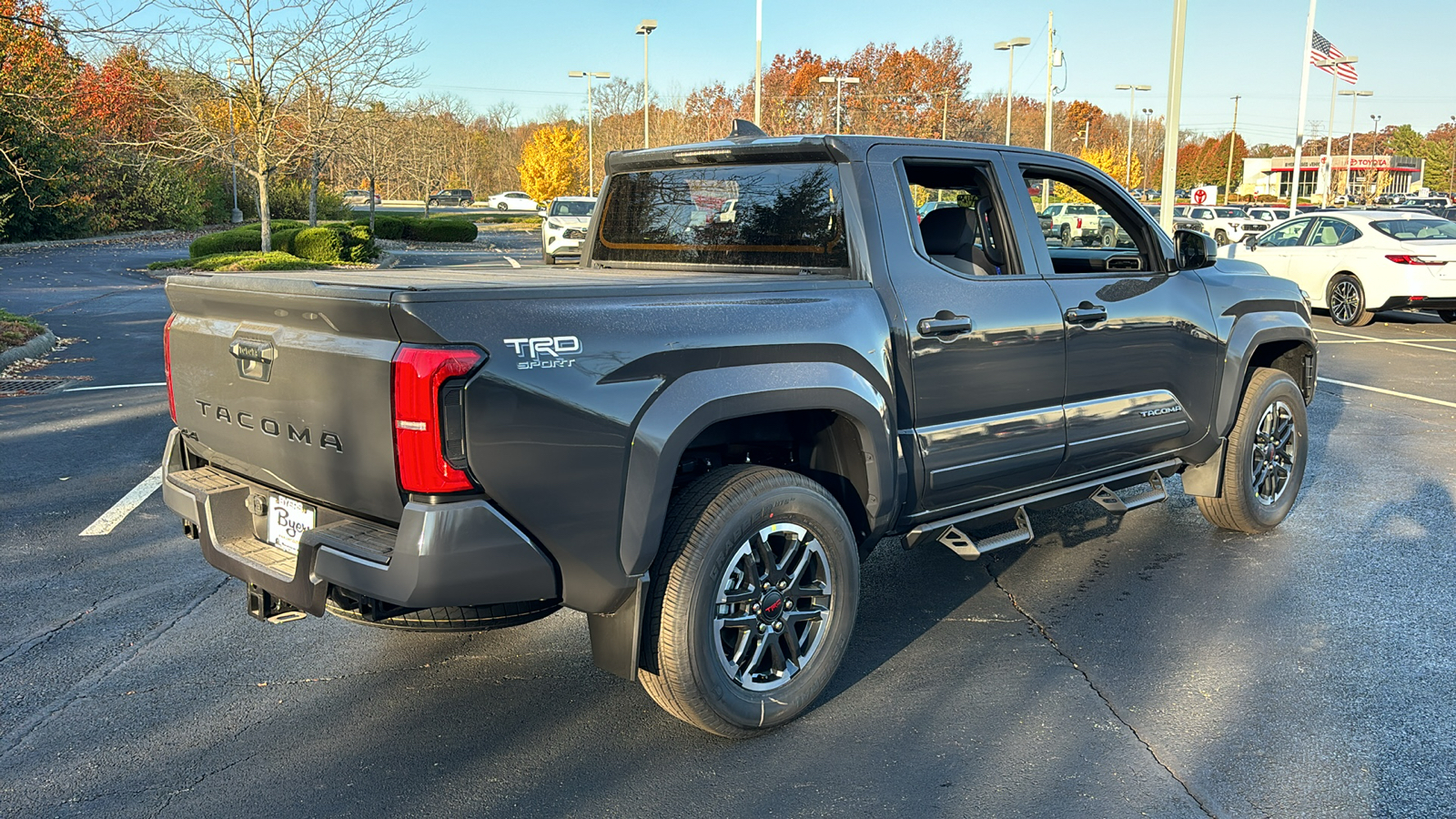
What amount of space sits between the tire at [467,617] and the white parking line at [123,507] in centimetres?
329

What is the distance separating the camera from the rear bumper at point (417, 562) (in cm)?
278

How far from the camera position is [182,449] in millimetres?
3777

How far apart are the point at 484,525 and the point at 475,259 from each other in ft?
90.5

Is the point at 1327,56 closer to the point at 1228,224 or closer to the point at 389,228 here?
the point at 1228,224

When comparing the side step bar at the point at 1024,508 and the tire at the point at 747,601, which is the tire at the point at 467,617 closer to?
the tire at the point at 747,601

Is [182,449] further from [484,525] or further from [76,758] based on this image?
[484,525]

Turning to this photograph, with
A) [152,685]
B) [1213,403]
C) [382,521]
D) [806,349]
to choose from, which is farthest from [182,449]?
[1213,403]

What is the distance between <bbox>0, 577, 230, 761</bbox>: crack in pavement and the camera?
3.44m

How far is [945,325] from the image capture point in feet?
12.8

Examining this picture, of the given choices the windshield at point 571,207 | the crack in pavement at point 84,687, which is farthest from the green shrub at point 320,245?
the crack in pavement at point 84,687

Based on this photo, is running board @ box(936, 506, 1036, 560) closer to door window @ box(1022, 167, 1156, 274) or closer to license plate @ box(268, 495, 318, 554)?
door window @ box(1022, 167, 1156, 274)

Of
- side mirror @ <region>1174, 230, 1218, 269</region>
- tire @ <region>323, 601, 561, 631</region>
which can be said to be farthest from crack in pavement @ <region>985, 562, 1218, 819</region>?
tire @ <region>323, 601, 561, 631</region>

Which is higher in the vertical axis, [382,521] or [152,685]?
[382,521]

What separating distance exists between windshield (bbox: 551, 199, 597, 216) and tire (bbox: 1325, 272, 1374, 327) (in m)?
16.7
